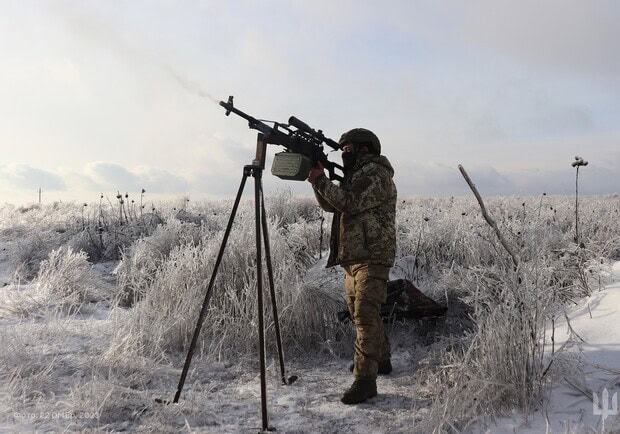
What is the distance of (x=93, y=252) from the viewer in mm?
8781

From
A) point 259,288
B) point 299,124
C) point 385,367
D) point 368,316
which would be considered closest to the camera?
point 259,288

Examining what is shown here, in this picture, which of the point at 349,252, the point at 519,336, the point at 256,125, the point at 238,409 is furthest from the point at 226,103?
the point at 519,336

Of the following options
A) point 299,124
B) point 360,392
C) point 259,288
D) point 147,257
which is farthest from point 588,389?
point 147,257

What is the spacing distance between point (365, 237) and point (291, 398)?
4.39ft

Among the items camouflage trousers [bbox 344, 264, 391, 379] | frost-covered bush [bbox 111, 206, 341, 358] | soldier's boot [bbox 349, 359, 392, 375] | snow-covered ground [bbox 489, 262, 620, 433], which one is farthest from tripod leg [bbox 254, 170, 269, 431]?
snow-covered ground [bbox 489, 262, 620, 433]

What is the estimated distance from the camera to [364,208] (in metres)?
3.52

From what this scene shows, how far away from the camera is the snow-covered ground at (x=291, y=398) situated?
2.97 meters

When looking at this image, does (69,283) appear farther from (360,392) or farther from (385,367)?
(360,392)

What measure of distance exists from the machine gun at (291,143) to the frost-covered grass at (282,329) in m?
1.47

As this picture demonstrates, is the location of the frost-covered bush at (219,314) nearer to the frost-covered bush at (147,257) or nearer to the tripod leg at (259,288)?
the frost-covered bush at (147,257)

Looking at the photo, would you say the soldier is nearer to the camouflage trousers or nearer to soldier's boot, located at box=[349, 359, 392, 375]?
the camouflage trousers

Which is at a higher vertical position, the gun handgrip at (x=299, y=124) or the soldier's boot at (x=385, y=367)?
the gun handgrip at (x=299, y=124)

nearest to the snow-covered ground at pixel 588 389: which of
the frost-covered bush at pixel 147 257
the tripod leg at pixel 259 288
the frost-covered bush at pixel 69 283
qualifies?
the tripod leg at pixel 259 288

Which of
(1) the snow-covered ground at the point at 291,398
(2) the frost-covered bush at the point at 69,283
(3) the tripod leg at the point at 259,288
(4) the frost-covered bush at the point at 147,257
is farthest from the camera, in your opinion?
(4) the frost-covered bush at the point at 147,257
